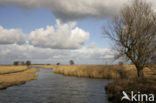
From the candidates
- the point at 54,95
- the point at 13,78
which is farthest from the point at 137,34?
the point at 13,78

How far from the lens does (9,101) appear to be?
17.4m

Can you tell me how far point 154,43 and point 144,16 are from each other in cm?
431

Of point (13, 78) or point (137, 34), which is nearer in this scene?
point (137, 34)

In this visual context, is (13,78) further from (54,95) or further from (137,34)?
(137,34)

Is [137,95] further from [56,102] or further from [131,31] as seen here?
[131,31]

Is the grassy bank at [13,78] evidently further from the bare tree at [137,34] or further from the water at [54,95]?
the bare tree at [137,34]

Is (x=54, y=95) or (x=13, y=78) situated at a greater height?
A: (x=13, y=78)

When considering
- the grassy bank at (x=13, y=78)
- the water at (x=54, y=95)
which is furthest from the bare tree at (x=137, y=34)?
the grassy bank at (x=13, y=78)

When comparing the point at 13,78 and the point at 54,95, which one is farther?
the point at 13,78

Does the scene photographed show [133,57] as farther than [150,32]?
Yes

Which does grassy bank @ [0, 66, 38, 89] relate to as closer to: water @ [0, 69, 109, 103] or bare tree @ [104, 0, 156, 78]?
water @ [0, 69, 109, 103]

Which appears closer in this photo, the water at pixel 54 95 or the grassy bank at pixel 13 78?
the water at pixel 54 95

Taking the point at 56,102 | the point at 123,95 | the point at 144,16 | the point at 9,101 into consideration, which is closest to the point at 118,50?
the point at 144,16

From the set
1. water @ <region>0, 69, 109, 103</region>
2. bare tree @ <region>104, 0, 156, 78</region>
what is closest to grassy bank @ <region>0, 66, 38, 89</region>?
water @ <region>0, 69, 109, 103</region>
